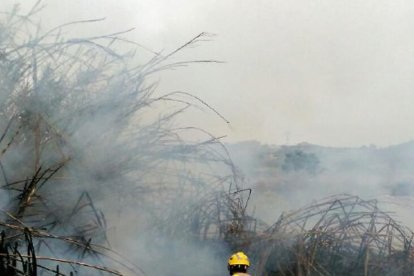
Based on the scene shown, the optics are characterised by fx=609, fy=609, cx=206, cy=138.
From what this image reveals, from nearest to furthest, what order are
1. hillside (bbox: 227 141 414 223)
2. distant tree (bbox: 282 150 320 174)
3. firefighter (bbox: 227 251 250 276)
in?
firefighter (bbox: 227 251 250 276), hillside (bbox: 227 141 414 223), distant tree (bbox: 282 150 320 174)

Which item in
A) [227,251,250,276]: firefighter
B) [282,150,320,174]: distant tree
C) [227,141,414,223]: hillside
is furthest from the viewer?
[282,150,320,174]: distant tree

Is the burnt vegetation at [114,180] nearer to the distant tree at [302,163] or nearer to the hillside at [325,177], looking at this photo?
the hillside at [325,177]

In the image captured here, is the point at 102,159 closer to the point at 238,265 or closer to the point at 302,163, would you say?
the point at 238,265

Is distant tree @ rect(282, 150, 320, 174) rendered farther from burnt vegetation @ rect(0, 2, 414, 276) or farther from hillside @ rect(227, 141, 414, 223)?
burnt vegetation @ rect(0, 2, 414, 276)

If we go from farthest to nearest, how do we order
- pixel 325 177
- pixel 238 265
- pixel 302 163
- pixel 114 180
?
1. pixel 302 163
2. pixel 325 177
3. pixel 114 180
4. pixel 238 265

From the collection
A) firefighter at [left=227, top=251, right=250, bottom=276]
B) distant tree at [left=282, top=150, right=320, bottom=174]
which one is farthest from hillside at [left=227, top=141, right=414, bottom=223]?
firefighter at [left=227, top=251, right=250, bottom=276]

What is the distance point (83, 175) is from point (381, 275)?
266cm

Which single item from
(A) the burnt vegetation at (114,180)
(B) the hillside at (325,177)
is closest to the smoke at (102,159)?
(A) the burnt vegetation at (114,180)

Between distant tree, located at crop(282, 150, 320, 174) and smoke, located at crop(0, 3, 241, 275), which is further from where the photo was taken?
distant tree, located at crop(282, 150, 320, 174)

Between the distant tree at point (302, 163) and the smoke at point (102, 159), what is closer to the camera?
the smoke at point (102, 159)

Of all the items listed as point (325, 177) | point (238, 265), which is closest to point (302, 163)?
point (325, 177)

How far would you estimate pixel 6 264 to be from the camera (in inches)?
151

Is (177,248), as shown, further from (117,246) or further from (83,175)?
(83,175)

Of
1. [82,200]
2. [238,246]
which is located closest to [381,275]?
[238,246]
